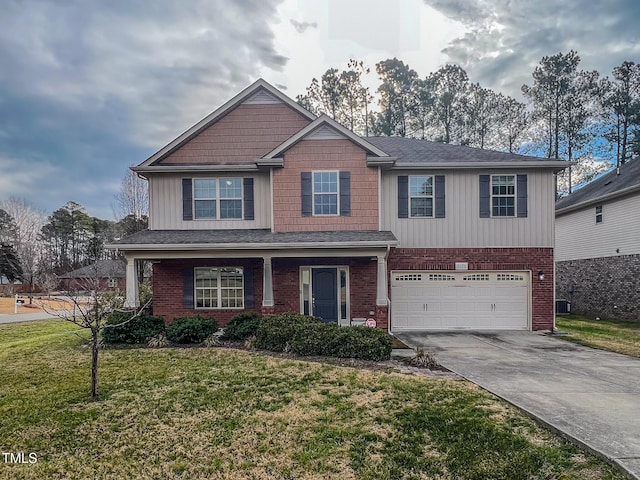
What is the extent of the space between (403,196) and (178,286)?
26.6ft

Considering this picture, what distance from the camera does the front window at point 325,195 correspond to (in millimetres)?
12156

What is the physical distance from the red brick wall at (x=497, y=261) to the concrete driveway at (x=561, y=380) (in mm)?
1525

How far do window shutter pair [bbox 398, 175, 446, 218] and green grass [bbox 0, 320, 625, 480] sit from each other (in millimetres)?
6672

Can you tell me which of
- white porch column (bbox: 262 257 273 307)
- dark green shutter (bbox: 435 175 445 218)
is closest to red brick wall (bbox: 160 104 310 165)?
white porch column (bbox: 262 257 273 307)

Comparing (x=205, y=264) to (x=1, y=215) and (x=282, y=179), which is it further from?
(x=1, y=215)

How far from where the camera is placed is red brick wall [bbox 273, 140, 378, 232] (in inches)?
475

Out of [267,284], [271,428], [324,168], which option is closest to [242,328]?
[267,284]

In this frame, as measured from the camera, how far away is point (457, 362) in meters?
8.27

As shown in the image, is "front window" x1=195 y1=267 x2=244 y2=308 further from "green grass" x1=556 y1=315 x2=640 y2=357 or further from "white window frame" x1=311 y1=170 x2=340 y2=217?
"green grass" x1=556 y1=315 x2=640 y2=357

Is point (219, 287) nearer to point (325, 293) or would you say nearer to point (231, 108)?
point (325, 293)

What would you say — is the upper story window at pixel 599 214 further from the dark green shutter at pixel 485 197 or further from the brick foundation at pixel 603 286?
the dark green shutter at pixel 485 197

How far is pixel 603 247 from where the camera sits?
1694 centimetres

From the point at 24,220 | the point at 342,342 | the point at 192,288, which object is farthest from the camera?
the point at 24,220

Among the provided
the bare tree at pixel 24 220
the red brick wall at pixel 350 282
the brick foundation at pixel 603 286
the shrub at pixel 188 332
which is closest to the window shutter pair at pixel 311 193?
the red brick wall at pixel 350 282
